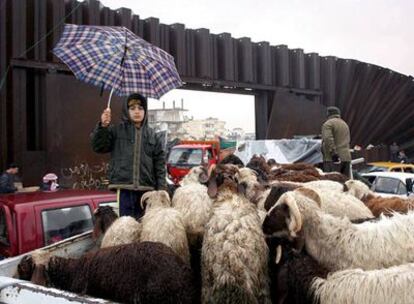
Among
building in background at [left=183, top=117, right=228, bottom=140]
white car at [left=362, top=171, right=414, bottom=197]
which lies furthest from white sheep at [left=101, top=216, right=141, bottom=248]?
building in background at [left=183, top=117, right=228, bottom=140]

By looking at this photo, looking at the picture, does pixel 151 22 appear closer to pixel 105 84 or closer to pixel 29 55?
pixel 29 55

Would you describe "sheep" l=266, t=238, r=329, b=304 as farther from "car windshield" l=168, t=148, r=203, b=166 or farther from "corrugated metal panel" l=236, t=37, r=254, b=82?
"corrugated metal panel" l=236, t=37, r=254, b=82

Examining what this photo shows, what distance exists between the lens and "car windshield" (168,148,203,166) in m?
19.5

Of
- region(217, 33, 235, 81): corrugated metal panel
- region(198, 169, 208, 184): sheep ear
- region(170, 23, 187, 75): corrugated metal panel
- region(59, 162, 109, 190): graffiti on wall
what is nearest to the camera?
region(198, 169, 208, 184): sheep ear

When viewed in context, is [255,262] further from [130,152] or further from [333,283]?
[130,152]

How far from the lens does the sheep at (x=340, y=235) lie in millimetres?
2984

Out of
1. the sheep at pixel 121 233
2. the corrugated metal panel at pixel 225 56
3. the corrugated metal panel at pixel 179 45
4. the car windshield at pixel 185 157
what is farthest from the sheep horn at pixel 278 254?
the corrugated metal panel at pixel 225 56

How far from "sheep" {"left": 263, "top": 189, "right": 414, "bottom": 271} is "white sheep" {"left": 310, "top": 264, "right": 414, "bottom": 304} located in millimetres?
272

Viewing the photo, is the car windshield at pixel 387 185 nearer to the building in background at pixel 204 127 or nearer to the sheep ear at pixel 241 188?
the sheep ear at pixel 241 188

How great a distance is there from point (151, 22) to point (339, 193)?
45.2 feet

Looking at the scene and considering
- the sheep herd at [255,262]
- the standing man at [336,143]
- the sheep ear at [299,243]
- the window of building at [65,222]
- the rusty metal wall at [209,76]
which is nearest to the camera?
the sheep herd at [255,262]

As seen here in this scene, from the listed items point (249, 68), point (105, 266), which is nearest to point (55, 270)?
point (105, 266)

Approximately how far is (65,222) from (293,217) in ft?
12.1

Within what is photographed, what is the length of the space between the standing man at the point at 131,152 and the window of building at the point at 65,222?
1352mm
